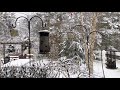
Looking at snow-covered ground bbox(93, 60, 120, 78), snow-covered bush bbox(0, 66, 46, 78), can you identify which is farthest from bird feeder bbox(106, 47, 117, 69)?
snow-covered bush bbox(0, 66, 46, 78)

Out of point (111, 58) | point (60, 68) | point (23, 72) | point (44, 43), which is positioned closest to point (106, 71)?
point (111, 58)

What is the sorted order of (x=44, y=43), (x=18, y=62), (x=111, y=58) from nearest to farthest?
(x=44, y=43)
(x=18, y=62)
(x=111, y=58)

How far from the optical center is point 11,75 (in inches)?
160

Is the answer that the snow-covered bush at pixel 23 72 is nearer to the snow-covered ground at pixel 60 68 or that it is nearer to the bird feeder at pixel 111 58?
the snow-covered ground at pixel 60 68

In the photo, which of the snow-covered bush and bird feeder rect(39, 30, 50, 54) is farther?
the snow-covered bush

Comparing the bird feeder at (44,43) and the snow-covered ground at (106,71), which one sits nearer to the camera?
the bird feeder at (44,43)

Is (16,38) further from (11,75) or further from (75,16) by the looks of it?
(75,16)

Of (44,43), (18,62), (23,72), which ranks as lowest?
(23,72)

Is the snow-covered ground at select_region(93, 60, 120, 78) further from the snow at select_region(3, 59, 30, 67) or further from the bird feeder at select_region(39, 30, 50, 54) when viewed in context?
the snow at select_region(3, 59, 30, 67)

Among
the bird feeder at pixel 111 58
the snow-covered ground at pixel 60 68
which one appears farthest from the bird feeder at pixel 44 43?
the bird feeder at pixel 111 58

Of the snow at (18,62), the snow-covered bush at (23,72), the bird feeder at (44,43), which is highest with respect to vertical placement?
the bird feeder at (44,43)

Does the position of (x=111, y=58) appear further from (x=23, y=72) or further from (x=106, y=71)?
(x=23, y=72)
